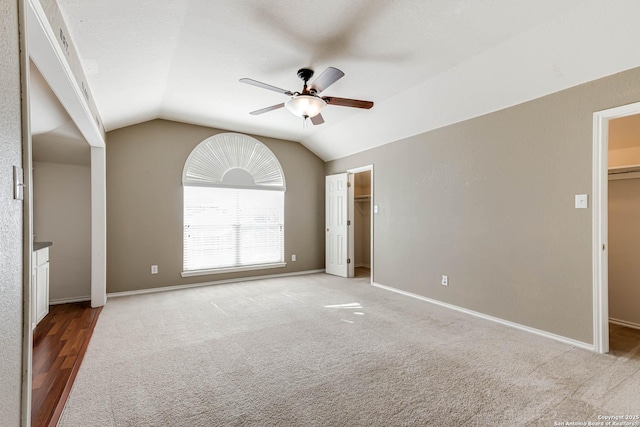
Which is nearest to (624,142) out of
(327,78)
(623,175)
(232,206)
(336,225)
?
(623,175)

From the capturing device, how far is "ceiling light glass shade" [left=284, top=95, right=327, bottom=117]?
9.21 feet

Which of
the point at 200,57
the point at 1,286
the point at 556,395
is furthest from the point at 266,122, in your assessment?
the point at 556,395

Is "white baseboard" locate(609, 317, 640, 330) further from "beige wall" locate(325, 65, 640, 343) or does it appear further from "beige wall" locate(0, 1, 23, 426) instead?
"beige wall" locate(0, 1, 23, 426)

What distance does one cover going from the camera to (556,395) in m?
1.99

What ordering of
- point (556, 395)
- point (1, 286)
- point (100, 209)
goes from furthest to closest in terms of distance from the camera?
point (100, 209) → point (556, 395) → point (1, 286)

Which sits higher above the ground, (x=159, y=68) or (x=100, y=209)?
(x=159, y=68)

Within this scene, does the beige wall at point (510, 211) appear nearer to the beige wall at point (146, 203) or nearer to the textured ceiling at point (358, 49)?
the textured ceiling at point (358, 49)

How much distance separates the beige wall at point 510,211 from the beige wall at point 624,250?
109 centimetres

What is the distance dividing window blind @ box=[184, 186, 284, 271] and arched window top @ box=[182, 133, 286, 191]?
13cm

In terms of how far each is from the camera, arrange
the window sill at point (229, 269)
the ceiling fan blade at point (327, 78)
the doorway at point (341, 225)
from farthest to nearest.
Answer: the doorway at point (341, 225) → the window sill at point (229, 269) → the ceiling fan blade at point (327, 78)

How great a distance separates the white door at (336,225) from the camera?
587cm

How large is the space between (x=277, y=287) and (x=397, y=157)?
2.87m

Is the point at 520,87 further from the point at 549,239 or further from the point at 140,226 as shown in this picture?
the point at 140,226

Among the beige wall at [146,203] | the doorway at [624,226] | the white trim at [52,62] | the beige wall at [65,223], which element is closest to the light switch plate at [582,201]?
the doorway at [624,226]
